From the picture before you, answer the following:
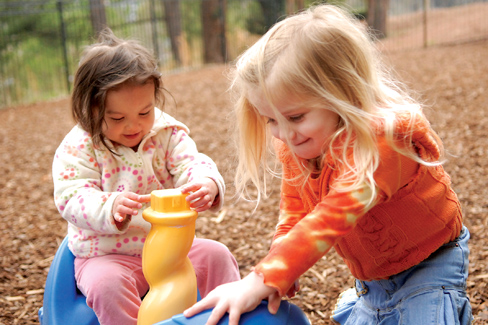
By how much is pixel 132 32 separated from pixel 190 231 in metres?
11.9

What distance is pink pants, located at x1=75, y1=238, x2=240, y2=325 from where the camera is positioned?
1795mm

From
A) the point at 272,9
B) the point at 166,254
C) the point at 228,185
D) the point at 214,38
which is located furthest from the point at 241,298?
the point at 272,9

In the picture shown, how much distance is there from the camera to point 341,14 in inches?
63.3

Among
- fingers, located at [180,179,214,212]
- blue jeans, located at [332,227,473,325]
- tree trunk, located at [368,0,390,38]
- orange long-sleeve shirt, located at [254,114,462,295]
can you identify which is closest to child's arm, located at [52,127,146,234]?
fingers, located at [180,179,214,212]

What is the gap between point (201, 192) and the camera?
5.75ft

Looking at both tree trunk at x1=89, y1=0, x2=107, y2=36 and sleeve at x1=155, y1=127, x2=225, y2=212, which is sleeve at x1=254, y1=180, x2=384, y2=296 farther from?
tree trunk at x1=89, y1=0, x2=107, y2=36

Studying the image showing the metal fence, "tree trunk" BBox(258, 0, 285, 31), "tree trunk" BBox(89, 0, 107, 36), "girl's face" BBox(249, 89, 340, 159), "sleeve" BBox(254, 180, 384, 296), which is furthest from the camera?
"tree trunk" BBox(258, 0, 285, 31)

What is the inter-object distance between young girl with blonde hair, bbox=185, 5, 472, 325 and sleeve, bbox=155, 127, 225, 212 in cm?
23

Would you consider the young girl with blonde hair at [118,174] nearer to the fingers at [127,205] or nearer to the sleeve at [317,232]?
the fingers at [127,205]

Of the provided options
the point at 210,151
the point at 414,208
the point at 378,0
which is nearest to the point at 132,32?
the point at 378,0

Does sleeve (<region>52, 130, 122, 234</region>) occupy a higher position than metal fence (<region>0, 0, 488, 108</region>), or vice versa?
sleeve (<region>52, 130, 122, 234</region>)

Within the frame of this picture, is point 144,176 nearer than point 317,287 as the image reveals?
Yes

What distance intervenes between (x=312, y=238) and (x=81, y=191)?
92cm

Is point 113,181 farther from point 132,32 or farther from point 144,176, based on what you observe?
point 132,32
